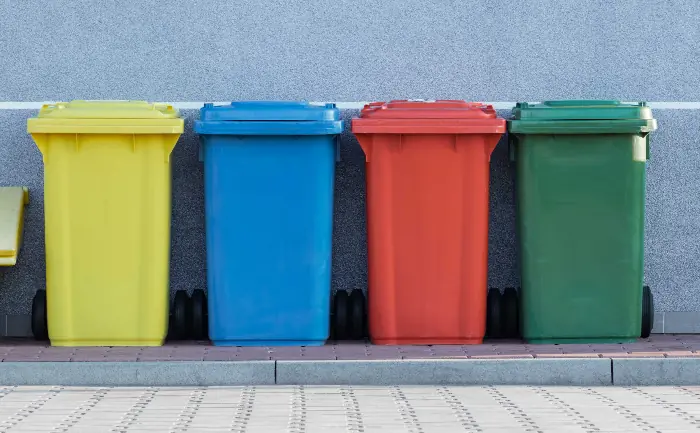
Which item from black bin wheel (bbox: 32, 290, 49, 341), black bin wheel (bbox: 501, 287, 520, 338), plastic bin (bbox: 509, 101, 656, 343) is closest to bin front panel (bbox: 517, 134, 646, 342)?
plastic bin (bbox: 509, 101, 656, 343)

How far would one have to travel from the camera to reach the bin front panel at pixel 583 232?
8.08 m

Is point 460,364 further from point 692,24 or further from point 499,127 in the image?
point 692,24

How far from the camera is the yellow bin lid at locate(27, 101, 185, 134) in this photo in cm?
786

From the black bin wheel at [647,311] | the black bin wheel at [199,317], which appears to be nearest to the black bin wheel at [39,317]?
the black bin wheel at [199,317]

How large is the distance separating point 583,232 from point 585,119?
2.12ft

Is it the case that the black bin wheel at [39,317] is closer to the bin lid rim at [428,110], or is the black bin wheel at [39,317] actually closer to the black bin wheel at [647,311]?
the bin lid rim at [428,110]

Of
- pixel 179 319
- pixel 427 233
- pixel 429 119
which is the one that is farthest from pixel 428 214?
pixel 179 319

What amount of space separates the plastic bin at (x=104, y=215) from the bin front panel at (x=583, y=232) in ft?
6.90

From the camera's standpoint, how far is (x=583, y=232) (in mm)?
8102

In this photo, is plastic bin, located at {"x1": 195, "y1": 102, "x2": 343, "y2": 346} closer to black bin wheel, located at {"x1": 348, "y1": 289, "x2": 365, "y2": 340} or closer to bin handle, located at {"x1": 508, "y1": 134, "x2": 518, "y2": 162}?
black bin wheel, located at {"x1": 348, "y1": 289, "x2": 365, "y2": 340}

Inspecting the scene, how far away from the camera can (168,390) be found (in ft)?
23.3

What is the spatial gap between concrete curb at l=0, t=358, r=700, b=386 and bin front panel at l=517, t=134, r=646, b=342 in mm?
837

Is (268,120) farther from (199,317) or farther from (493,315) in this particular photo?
(493,315)

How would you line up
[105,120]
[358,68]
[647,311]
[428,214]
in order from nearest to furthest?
[105,120] → [428,214] → [647,311] → [358,68]
